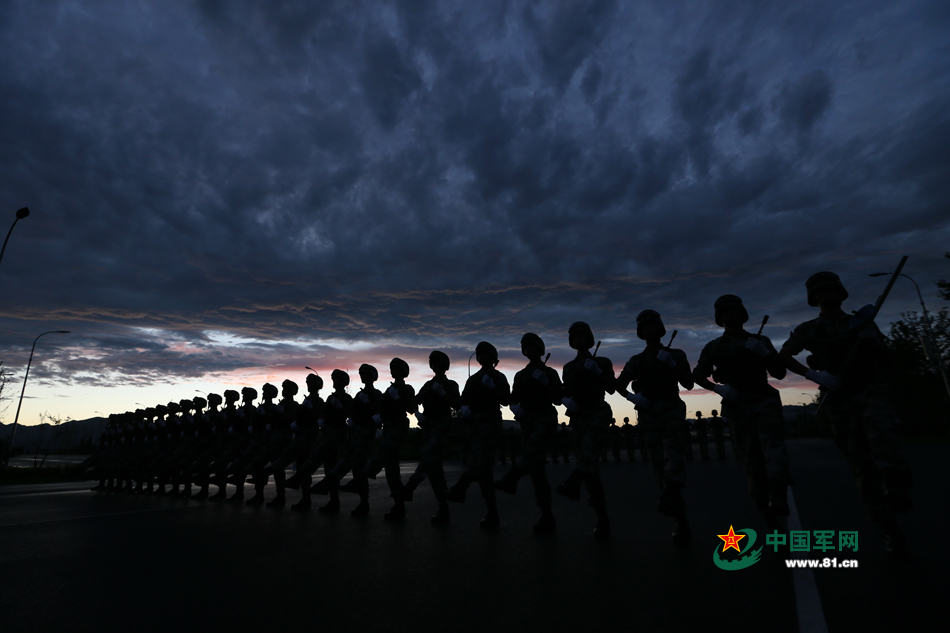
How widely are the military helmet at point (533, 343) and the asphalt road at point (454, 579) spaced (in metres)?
2.32

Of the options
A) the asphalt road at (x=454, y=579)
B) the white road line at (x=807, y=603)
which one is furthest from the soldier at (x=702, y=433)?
the white road line at (x=807, y=603)

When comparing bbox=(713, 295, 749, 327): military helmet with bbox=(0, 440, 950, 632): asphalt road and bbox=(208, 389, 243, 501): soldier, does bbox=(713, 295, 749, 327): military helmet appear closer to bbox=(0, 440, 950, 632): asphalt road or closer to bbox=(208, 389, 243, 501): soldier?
bbox=(0, 440, 950, 632): asphalt road

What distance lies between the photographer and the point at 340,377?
10.2 m

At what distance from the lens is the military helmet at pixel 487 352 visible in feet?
26.4

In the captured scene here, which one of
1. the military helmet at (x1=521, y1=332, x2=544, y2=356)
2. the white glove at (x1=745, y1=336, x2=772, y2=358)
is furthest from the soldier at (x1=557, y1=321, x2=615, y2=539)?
the white glove at (x1=745, y1=336, x2=772, y2=358)

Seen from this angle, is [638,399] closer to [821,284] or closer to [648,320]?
[648,320]

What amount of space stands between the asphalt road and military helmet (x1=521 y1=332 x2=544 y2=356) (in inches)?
91.4

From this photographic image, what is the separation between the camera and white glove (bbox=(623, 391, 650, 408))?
593 centimetres

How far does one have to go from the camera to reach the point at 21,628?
3383 mm

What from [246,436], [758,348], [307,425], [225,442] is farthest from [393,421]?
[225,442]

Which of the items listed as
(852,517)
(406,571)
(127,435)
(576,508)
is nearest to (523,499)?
(576,508)

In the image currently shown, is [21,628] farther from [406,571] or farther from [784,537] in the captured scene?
[784,537]

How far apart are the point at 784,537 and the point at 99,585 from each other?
20.1ft

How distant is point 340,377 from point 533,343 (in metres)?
4.50
